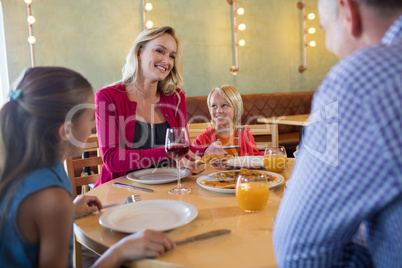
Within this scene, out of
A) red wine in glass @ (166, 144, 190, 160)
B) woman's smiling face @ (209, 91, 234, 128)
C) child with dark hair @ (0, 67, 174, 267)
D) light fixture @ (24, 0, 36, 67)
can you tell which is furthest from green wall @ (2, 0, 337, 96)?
child with dark hair @ (0, 67, 174, 267)

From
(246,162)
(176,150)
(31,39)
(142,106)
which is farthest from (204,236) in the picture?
(31,39)

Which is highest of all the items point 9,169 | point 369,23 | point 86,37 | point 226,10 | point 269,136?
point 226,10

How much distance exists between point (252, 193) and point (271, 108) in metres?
4.30

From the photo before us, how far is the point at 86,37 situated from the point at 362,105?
4.07 metres

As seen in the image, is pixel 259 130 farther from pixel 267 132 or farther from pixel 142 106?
pixel 142 106

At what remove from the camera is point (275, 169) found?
5.23 feet

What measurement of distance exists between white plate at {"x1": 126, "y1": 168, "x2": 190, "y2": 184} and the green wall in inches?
110

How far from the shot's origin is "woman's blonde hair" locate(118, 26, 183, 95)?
7.20 feet

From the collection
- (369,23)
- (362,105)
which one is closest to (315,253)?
(362,105)

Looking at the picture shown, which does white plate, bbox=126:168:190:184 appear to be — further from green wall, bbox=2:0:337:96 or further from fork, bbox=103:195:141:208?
green wall, bbox=2:0:337:96

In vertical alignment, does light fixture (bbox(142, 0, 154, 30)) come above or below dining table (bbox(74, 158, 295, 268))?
above

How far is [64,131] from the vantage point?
95 centimetres

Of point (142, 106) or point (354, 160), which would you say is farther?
point (142, 106)

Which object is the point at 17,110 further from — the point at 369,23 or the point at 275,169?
the point at 275,169
